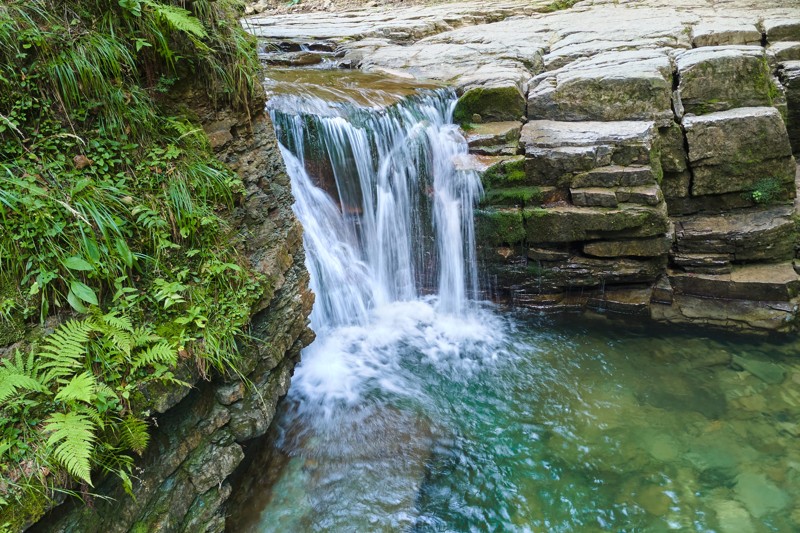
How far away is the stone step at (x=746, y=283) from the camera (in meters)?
5.98

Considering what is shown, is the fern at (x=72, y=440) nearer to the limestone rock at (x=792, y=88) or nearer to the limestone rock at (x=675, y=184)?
the limestone rock at (x=675, y=184)

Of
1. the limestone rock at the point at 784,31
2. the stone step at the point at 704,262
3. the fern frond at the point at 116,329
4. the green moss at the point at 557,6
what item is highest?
the green moss at the point at 557,6

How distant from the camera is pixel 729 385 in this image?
17.3 ft

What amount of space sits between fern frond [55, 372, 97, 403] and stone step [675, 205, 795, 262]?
6.72 meters

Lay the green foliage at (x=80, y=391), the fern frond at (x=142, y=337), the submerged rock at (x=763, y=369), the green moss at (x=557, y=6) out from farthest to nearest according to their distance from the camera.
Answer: the green moss at (x=557, y=6), the submerged rock at (x=763, y=369), the fern frond at (x=142, y=337), the green foliage at (x=80, y=391)

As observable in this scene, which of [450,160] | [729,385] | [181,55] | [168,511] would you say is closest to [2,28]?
[181,55]

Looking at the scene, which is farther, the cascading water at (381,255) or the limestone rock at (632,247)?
the limestone rock at (632,247)

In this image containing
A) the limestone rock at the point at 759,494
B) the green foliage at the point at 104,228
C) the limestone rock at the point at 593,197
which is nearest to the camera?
the green foliage at the point at 104,228

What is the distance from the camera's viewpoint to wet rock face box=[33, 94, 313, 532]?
2789 millimetres

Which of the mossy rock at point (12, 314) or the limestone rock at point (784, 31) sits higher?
the limestone rock at point (784, 31)

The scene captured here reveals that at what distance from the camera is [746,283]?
239 inches

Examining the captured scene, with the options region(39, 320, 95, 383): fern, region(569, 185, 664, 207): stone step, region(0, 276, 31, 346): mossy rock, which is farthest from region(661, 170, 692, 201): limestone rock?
region(0, 276, 31, 346): mossy rock

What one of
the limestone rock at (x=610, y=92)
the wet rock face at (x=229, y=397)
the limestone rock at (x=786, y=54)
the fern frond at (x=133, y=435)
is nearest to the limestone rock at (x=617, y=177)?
the limestone rock at (x=610, y=92)

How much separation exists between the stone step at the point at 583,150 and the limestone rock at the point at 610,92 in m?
0.29
